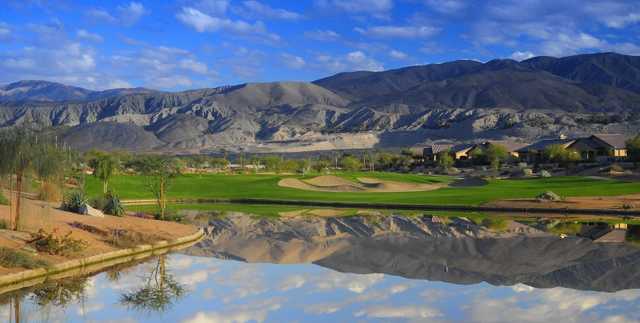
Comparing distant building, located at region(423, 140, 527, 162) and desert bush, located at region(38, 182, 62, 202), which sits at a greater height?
distant building, located at region(423, 140, 527, 162)

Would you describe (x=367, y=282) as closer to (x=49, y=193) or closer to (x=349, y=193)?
(x=49, y=193)

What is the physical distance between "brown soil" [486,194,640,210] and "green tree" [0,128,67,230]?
28.9m

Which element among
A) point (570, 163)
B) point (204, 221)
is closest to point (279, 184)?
point (204, 221)

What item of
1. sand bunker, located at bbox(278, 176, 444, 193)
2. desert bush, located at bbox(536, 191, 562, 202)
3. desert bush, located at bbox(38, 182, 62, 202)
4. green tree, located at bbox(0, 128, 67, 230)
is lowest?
sand bunker, located at bbox(278, 176, 444, 193)

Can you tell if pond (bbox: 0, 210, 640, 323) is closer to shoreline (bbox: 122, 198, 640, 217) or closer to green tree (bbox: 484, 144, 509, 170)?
shoreline (bbox: 122, 198, 640, 217)

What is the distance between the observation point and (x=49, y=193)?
119 feet

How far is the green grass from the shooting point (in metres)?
53.2

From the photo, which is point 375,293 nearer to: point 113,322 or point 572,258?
point 113,322

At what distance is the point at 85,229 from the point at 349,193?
38.8 m

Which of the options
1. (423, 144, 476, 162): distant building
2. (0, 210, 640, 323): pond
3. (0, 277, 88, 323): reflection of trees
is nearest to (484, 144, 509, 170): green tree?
(423, 144, 476, 162): distant building

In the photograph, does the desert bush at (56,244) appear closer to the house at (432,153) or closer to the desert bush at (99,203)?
the desert bush at (99,203)

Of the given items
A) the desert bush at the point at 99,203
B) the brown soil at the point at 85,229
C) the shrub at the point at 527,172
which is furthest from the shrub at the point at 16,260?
the shrub at the point at 527,172

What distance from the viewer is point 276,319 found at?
15938 mm

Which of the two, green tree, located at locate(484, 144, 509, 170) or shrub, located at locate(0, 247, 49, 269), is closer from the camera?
shrub, located at locate(0, 247, 49, 269)
